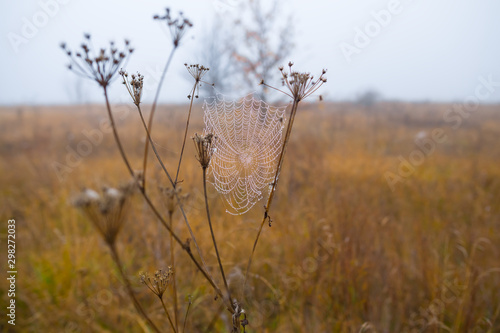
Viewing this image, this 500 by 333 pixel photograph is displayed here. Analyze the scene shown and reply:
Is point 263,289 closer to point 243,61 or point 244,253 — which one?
point 244,253

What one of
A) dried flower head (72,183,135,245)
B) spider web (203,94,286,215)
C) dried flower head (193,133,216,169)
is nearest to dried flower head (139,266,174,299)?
dried flower head (72,183,135,245)

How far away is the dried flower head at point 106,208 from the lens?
2.49 feet

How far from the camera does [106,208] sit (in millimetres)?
783

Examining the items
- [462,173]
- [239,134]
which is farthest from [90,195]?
[462,173]

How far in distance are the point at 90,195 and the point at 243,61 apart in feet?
33.5

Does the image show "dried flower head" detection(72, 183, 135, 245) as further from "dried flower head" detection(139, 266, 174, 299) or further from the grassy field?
the grassy field

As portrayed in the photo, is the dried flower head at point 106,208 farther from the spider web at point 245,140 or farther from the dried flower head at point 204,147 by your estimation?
the spider web at point 245,140

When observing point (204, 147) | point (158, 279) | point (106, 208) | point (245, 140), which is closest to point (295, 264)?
point (245, 140)

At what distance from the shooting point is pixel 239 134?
253 centimetres

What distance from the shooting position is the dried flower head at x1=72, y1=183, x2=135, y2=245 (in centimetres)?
76

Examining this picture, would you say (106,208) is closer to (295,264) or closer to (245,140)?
(245,140)

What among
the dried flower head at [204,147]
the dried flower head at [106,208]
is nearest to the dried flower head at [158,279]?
the dried flower head at [106,208]

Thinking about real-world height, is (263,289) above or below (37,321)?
above

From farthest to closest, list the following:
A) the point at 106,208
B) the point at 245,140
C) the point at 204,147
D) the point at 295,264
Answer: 1. the point at 295,264
2. the point at 245,140
3. the point at 204,147
4. the point at 106,208
